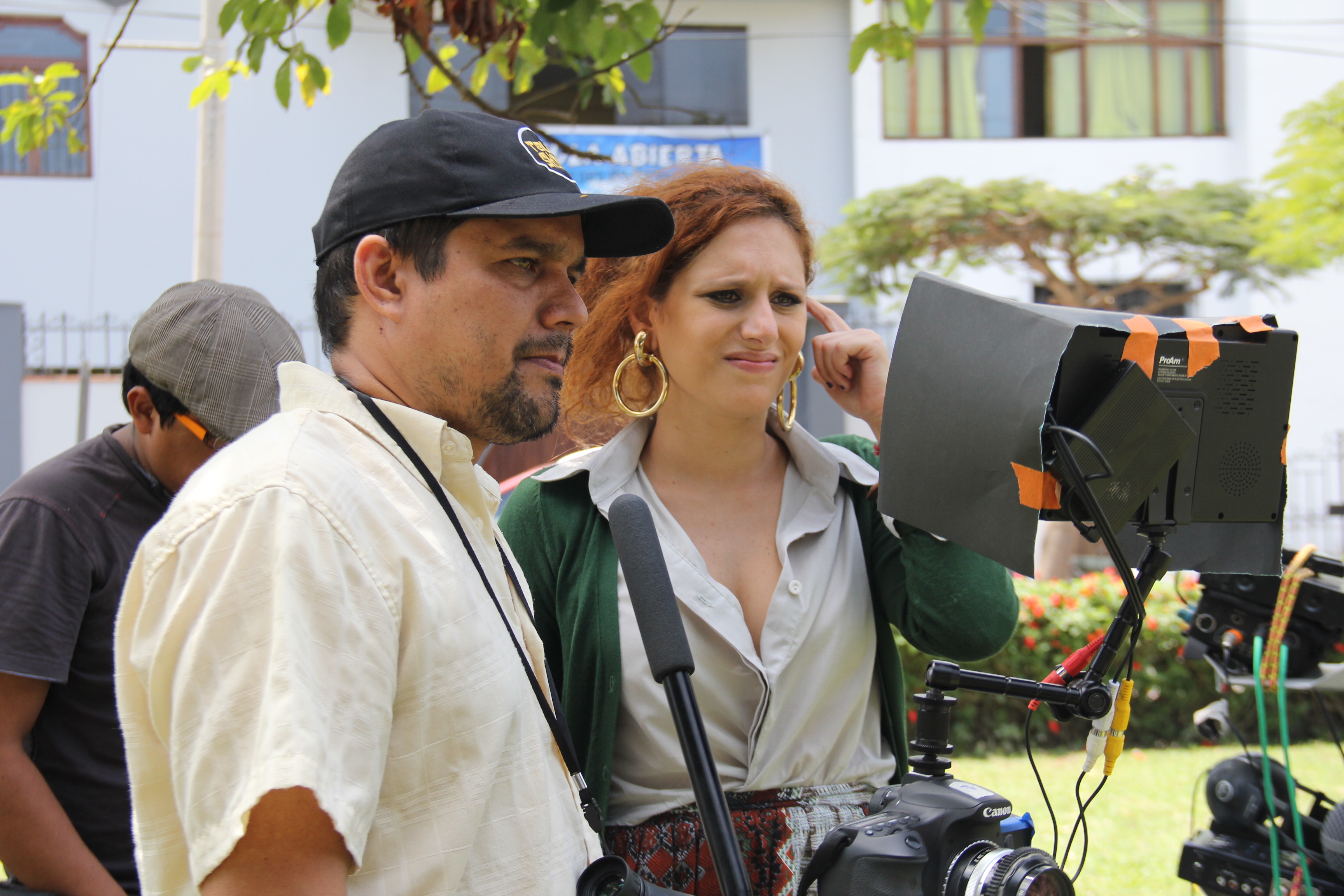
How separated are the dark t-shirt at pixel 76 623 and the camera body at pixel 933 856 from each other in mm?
1338

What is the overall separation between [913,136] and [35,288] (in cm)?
991

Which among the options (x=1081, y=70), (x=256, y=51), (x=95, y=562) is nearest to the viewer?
(x=95, y=562)

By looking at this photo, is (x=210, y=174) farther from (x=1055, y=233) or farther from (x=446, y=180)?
(x=1055, y=233)

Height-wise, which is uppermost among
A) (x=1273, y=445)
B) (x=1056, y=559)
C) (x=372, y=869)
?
(x=1273, y=445)

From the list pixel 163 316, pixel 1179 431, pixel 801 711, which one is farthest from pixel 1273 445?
pixel 163 316

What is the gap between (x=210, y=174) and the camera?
4500 mm

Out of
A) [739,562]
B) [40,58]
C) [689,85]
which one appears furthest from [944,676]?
[40,58]

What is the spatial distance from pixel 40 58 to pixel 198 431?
12095mm

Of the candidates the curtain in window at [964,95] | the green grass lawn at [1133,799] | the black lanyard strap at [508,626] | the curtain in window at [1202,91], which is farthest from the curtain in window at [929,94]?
the black lanyard strap at [508,626]

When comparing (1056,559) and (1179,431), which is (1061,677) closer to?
(1179,431)

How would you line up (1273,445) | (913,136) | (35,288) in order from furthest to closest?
(913,136) → (35,288) → (1273,445)

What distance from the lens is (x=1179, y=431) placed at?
1.51 m

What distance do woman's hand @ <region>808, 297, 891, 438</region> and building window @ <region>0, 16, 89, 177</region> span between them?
464 inches

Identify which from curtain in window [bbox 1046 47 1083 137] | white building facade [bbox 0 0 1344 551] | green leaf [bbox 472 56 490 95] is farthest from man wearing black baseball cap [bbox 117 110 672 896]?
curtain in window [bbox 1046 47 1083 137]
